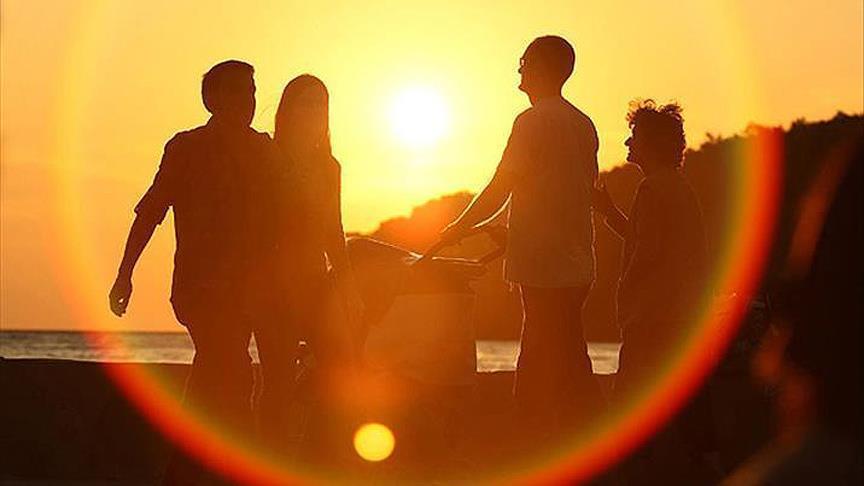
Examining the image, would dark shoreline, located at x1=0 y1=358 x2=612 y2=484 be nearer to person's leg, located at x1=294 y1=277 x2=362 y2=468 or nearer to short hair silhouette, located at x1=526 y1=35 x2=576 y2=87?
person's leg, located at x1=294 y1=277 x2=362 y2=468

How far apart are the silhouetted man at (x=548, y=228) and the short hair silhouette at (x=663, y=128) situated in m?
0.30

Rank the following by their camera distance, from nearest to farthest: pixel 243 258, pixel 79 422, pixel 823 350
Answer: pixel 823 350, pixel 243 258, pixel 79 422

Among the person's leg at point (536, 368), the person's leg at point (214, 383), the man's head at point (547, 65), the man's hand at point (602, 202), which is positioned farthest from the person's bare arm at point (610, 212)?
the person's leg at point (214, 383)

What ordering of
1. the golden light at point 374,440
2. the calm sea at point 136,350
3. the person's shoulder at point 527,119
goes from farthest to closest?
the calm sea at point 136,350 < the golden light at point 374,440 < the person's shoulder at point 527,119

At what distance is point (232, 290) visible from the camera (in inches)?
292

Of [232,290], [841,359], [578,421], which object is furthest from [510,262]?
[841,359]

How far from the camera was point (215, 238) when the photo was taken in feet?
24.4

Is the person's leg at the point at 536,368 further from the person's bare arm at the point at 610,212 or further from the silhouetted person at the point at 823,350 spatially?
the silhouetted person at the point at 823,350

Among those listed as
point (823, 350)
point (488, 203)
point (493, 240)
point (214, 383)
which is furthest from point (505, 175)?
point (823, 350)

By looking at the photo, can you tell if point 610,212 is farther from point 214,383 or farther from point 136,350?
point 136,350

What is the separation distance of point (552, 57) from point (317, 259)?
1.60 meters

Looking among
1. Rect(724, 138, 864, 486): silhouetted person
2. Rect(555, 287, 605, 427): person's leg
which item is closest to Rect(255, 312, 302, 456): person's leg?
Rect(555, 287, 605, 427): person's leg

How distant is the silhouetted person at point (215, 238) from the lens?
24.1ft

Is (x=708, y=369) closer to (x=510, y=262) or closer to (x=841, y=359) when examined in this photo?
(x=510, y=262)
